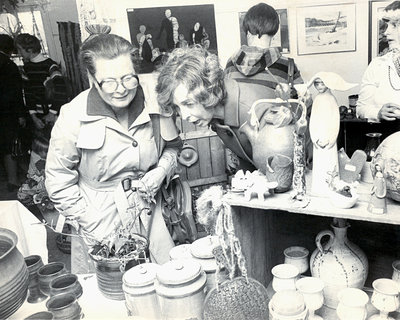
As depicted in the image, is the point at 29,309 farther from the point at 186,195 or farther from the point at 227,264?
the point at 186,195

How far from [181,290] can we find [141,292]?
116mm

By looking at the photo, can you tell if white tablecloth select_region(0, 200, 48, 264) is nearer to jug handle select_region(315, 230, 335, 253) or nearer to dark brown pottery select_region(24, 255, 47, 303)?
dark brown pottery select_region(24, 255, 47, 303)

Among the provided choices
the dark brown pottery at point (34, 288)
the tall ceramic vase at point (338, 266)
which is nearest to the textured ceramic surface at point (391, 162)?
the tall ceramic vase at point (338, 266)

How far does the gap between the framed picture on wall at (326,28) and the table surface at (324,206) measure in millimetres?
600

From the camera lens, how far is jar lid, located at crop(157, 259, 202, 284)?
883 mm

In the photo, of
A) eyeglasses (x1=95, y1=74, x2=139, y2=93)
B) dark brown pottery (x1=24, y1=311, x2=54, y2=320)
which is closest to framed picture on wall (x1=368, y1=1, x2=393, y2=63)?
eyeglasses (x1=95, y1=74, x2=139, y2=93)

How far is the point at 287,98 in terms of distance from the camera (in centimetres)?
97

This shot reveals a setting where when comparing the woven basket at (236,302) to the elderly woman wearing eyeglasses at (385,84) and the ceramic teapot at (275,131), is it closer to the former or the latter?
the ceramic teapot at (275,131)

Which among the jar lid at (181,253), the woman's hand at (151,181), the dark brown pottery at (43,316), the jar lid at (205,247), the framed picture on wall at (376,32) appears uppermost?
the framed picture on wall at (376,32)

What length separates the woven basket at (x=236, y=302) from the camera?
35.2 inches

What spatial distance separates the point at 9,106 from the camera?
1613 millimetres

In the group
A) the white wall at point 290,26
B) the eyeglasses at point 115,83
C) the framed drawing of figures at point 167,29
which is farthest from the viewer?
the framed drawing of figures at point 167,29

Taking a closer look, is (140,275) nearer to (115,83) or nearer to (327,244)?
(327,244)

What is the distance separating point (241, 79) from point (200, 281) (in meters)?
0.80
